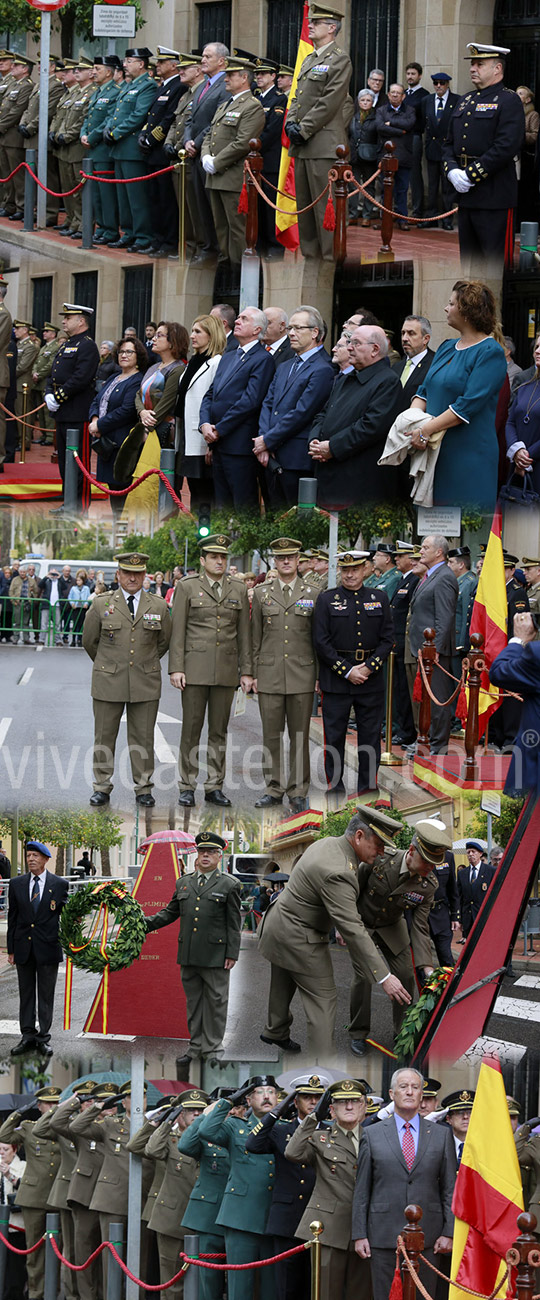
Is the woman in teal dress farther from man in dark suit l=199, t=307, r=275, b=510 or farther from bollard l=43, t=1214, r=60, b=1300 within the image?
bollard l=43, t=1214, r=60, b=1300

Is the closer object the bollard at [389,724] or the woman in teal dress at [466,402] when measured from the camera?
the woman in teal dress at [466,402]

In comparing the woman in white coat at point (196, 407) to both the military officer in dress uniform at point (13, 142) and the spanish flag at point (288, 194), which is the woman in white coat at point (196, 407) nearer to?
the spanish flag at point (288, 194)

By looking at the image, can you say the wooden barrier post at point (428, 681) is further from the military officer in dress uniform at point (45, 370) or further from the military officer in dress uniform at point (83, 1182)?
the military officer in dress uniform at point (45, 370)

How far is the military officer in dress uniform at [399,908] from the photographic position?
41.8ft

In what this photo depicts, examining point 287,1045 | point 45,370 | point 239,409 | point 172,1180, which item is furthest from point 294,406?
point 45,370

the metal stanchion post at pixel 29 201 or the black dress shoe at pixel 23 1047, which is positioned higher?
the metal stanchion post at pixel 29 201

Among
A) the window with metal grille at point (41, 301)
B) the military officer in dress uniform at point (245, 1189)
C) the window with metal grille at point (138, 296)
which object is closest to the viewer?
the military officer in dress uniform at point (245, 1189)

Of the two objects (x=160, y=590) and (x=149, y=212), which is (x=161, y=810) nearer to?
(x=160, y=590)

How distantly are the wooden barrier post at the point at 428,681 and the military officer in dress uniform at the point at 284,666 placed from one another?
71 centimetres

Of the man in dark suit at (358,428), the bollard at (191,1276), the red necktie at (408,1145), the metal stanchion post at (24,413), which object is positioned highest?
the man in dark suit at (358,428)

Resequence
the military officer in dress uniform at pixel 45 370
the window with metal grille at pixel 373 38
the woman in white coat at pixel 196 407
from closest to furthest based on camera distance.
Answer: the woman in white coat at pixel 196 407
the military officer in dress uniform at pixel 45 370
the window with metal grille at pixel 373 38

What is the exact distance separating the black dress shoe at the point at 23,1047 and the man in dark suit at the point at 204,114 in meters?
7.11

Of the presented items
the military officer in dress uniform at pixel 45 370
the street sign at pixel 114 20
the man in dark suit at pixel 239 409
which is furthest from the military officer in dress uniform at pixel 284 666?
the street sign at pixel 114 20

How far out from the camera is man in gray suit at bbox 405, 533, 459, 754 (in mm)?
15109
